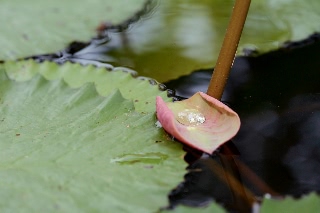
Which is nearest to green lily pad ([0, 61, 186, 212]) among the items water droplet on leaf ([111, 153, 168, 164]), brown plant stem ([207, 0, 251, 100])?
water droplet on leaf ([111, 153, 168, 164])

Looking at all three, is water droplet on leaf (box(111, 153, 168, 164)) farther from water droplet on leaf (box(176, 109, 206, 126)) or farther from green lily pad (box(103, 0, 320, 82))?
green lily pad (box(103, 0, 320, 82))

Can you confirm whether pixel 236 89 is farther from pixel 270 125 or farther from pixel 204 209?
pixel 204 209

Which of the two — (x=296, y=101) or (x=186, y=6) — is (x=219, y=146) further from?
(x=186, y=6)

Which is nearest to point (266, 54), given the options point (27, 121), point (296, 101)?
point (296, 101)

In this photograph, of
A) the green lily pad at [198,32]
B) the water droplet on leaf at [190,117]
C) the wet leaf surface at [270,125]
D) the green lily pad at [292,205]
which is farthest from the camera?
the green lily pad at [198,32]

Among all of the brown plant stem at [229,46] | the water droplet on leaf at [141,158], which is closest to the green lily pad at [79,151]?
the water droplet on leaf at [141,158]

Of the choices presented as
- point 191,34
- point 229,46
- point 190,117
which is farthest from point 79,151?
point 191,34

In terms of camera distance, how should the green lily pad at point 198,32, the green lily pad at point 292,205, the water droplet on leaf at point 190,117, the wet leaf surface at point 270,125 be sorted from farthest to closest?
the green lily pad at point 198,32
the water droplet on leaf at point 190,117
the wet leaf surface at point 270,125
the green lily pad at point 292,205

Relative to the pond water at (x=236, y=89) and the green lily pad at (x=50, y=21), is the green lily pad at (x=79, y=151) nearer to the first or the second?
the pond water at (x=236, y=89)
